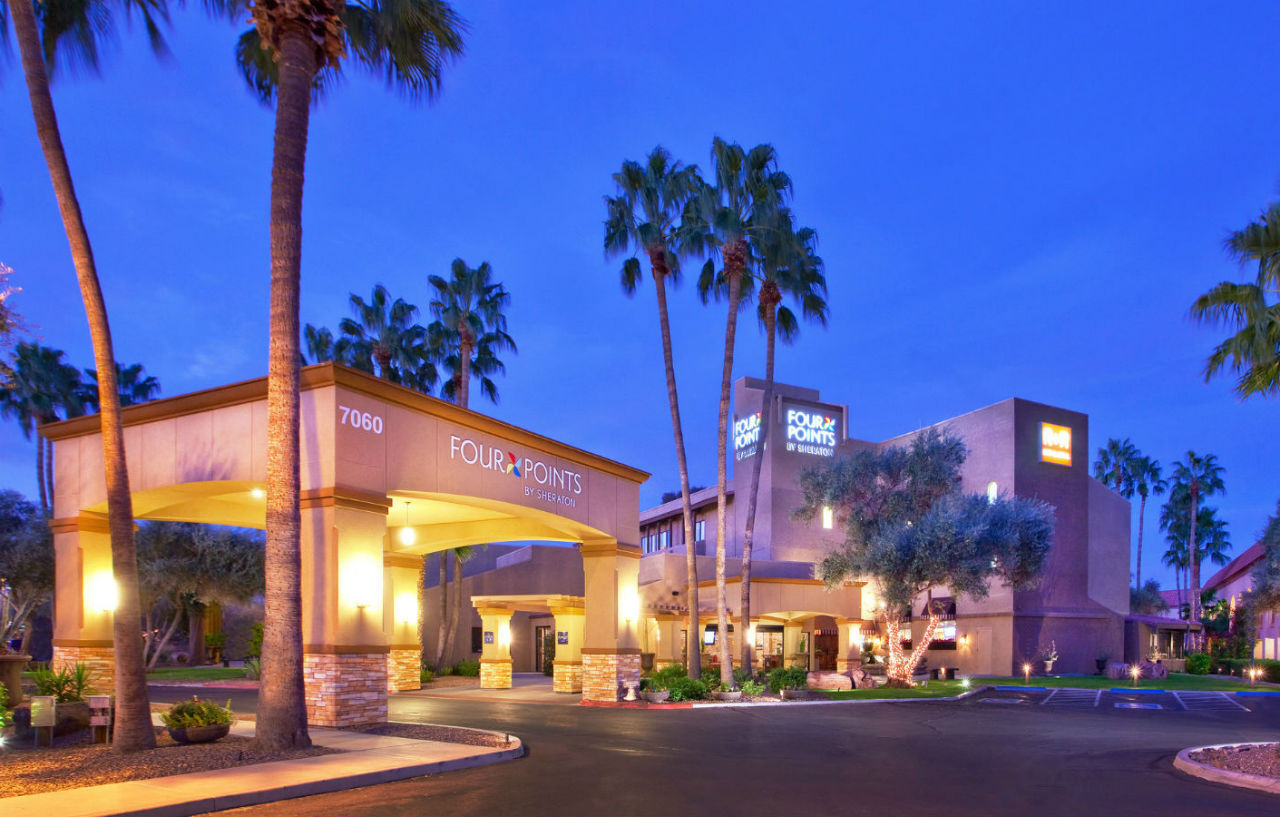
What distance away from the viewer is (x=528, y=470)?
22594 millimetres

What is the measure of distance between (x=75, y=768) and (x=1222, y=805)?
14.0 metres

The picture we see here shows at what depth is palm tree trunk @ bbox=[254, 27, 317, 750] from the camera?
13.9 metres

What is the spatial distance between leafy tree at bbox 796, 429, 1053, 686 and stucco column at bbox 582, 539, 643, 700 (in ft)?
38.2

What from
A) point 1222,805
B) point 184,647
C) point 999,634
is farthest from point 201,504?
point 184,647

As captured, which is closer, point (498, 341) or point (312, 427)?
point (312, 427)

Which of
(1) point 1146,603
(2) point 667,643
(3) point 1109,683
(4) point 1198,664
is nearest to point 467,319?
(2) point 667,643

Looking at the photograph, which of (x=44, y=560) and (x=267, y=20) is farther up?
(x=267, y=20)

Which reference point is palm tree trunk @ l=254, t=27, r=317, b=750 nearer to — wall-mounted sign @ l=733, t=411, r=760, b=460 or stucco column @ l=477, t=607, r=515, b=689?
stucco column @ l=477, t=607, r=515, b=689

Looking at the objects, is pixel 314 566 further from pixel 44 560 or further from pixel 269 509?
pixel 44 560

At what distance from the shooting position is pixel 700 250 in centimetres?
2992

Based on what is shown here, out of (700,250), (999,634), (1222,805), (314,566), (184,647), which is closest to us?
(1222,805)

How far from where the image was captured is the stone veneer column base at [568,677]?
98.6ft

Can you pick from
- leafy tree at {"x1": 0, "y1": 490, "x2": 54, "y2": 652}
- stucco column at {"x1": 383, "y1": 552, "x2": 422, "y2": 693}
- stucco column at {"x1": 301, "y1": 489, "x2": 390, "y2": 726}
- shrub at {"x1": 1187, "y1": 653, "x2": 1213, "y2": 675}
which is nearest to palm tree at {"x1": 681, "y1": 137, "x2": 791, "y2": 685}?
stucco column at {"x1": 383, "y1": 552, "x2": 422, "y2": 693}

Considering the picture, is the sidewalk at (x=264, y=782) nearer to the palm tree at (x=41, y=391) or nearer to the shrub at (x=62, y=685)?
the shrub at (x=62, y=685)
